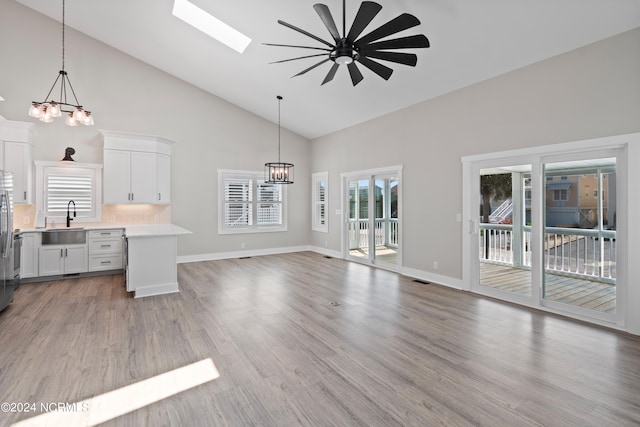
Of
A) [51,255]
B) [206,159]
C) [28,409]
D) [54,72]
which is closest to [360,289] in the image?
[28,409]

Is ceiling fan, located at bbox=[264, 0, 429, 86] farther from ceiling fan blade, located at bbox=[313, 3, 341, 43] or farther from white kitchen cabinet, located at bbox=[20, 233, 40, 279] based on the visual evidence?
white kitchen cabinet, located at bbox=[20, 233, 40, 279]

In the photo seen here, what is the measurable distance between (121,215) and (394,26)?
6320 millimetres

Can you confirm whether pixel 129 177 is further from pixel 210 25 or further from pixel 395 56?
pixel 395 56

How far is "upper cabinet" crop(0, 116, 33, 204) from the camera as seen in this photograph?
17.1 feet

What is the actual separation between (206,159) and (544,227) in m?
6.69

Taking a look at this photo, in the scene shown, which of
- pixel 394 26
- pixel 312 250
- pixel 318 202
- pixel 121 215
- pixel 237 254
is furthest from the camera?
pixel 312 250

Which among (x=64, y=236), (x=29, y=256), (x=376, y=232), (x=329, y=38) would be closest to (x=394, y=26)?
(x=329, y=38)

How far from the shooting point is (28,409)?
204cm

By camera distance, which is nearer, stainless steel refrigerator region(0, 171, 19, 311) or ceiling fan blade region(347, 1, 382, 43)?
ceiling fan blade region(347, 1, 382, 43)

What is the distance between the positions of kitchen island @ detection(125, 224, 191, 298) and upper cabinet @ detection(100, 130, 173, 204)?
196 cm

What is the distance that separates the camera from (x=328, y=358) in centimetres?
273

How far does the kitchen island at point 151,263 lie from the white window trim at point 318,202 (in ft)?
13.8

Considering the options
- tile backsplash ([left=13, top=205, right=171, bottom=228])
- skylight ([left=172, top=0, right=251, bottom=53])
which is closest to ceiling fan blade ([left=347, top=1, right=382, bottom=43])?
skylight ([left=172, top=0, right=251, bottom=53])

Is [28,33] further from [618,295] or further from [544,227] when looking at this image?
[618,295]
